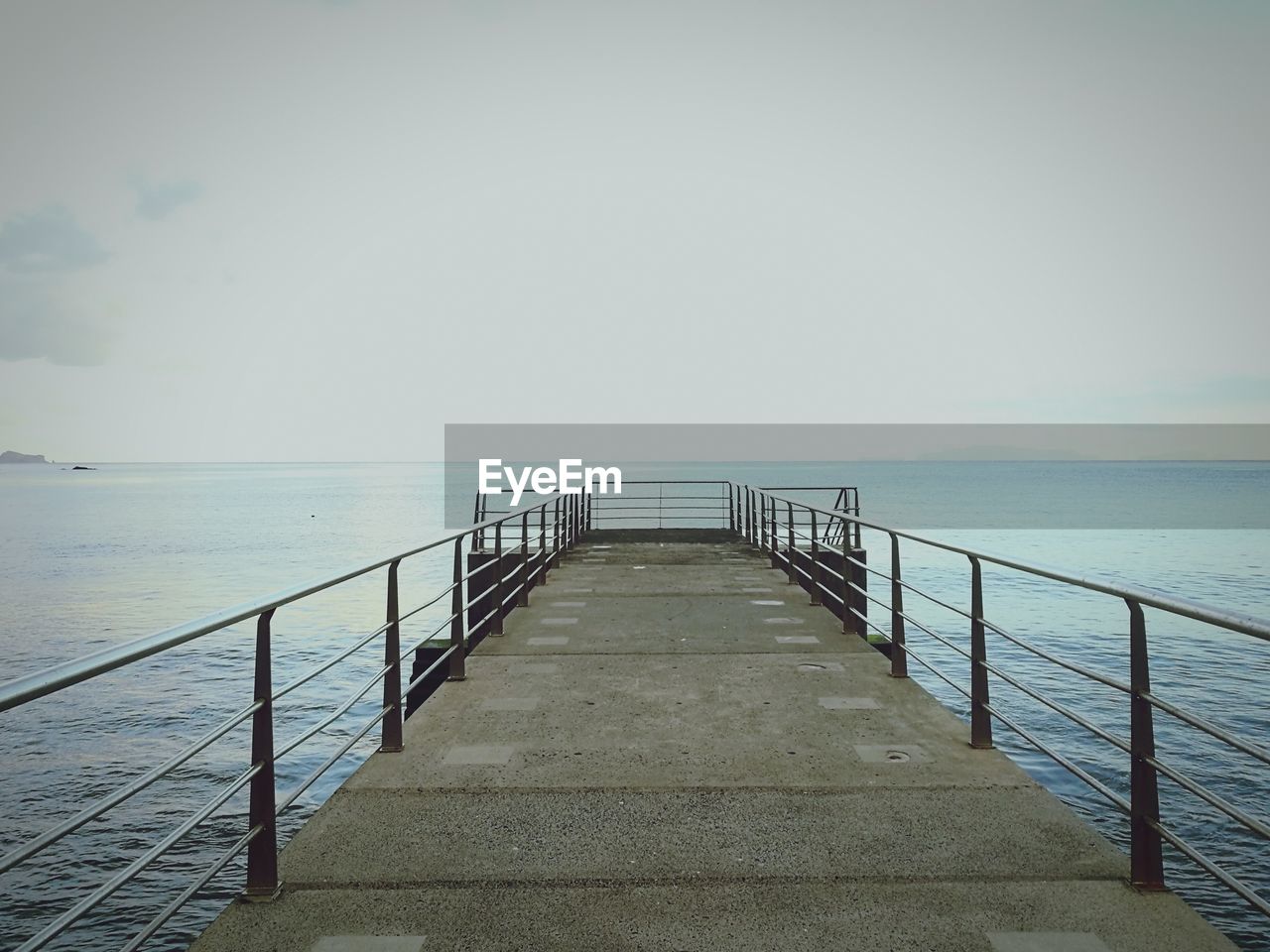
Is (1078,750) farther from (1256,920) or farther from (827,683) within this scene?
(827,683)

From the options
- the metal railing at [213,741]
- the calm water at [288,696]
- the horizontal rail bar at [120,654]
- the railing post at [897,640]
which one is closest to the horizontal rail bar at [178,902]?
the metal railing at [213,741]

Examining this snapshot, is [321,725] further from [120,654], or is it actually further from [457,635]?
[457,635]

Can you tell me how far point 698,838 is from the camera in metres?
3.58

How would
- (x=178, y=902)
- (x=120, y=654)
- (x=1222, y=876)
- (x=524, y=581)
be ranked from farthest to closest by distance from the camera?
(x=524, y=581)
(x=1222, y=876)
(x=178, y=902)
(x=120, y=654)

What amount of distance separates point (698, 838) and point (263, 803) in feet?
5.66

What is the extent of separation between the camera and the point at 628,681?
6.35 metres

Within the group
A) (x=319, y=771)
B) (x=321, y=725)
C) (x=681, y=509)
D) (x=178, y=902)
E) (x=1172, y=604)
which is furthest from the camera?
(x=681, y=509)

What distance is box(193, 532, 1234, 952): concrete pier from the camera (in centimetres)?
286

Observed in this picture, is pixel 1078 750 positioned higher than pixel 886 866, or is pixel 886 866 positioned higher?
pixel 886 866

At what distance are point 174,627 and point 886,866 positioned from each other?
106 inches

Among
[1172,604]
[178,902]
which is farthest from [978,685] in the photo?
[178,902]

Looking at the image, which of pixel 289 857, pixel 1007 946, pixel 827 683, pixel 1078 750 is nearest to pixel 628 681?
pixel 827 683

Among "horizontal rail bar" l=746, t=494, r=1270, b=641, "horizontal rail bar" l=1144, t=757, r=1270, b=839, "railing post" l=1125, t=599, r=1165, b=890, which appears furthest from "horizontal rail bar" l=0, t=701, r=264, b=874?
"railing post" l=1125, t=599, r=1165, b=890

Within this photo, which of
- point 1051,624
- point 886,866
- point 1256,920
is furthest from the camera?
point 1051,624
